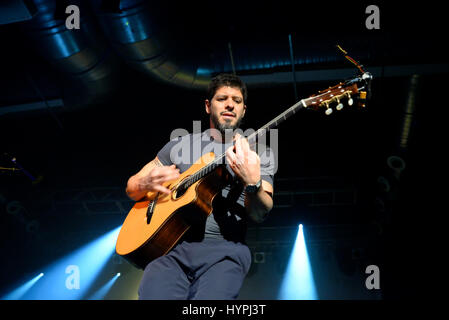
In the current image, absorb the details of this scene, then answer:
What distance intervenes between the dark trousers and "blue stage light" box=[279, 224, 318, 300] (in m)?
4.80

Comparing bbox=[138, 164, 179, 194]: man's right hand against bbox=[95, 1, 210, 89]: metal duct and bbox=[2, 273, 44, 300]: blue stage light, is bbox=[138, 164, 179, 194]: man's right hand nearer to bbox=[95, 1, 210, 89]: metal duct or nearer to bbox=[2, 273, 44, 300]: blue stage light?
bbox=[95, 1, 210, 89]: metal duct

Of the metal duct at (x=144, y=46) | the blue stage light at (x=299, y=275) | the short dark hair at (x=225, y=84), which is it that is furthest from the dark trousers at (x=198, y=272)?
the blue stage light at (x=299, y=275)

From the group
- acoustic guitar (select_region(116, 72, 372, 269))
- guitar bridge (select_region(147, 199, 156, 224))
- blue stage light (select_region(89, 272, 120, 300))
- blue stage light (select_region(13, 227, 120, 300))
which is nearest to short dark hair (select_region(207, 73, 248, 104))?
acoustic guitar (select_region(116, 72, 372, 269))

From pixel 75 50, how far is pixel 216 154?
111 inches

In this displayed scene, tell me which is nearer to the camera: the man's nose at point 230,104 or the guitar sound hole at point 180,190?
the guitar sound hole at point 180,190

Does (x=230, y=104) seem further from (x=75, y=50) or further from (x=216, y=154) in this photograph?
(x=75, y=50)

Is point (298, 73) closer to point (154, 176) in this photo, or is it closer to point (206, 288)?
point (154, 176)

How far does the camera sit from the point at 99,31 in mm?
3971

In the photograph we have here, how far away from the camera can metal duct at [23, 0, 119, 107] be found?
3422 mm

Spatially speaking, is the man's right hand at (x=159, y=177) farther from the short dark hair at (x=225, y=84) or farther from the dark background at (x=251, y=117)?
the dark background at (x=251, y=117)

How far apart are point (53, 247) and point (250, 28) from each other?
728 centimetres

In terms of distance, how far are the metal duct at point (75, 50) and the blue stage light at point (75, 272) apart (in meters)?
3.73

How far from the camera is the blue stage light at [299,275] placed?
6227 millimetres

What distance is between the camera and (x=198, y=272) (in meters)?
1.83
